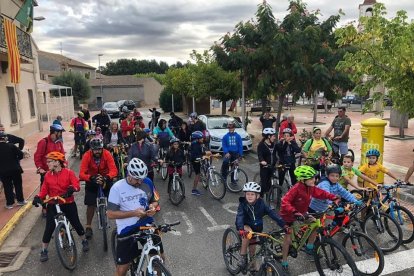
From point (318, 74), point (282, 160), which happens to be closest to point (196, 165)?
→ point (282, 160)

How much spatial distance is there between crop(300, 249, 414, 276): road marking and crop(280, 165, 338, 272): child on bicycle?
2.04ft

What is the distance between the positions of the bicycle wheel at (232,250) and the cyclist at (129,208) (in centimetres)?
122

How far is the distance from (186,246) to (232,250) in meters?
1.32

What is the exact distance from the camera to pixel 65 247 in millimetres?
5438

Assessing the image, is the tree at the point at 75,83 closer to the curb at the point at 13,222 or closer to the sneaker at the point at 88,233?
the curb at the point at 13,222

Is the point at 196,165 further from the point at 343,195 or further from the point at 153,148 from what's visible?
the point at 343,195

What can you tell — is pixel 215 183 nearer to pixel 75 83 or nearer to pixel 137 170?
pixel 137 170


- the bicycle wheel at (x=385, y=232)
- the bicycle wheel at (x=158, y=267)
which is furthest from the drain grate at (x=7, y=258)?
the bicycle wheel at (x=385, y=232)

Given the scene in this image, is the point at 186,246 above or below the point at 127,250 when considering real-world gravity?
below

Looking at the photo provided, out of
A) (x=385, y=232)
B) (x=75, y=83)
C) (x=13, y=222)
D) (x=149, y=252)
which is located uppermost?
(x=75, y=83)

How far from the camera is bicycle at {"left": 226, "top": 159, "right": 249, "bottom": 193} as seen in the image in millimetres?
9141

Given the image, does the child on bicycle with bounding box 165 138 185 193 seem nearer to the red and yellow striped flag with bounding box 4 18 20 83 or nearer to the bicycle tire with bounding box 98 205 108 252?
the bicycle tire with bounding box 98 205 108 252

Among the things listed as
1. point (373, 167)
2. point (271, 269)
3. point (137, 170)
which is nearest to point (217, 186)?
point (373, 167)

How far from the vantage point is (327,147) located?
8117 millimetres
